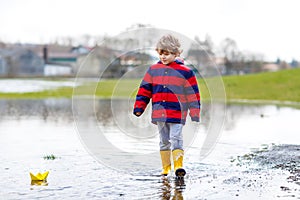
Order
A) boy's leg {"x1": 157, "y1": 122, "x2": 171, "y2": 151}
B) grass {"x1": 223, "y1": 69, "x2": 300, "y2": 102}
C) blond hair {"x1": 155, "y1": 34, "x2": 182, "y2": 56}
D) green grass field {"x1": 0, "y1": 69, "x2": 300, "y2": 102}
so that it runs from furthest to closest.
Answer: grass {"x1": 223, "y1": 69, "x2": 300, "y2": 102} → green grass field {"x1": 0, "y1": 69, "x2": 300, "y2": 102} → boy's leg {"x1": 157, "y1": 122, "x2": 171, "y2": 151} → blond hair {"x1": 155, "y1": 34, "x2": 182, "y2": 56}

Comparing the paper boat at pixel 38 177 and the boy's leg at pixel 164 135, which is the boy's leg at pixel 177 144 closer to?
the boy's leg at pixel 164 135

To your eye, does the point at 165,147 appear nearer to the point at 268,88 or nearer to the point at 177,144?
the point at 177,144

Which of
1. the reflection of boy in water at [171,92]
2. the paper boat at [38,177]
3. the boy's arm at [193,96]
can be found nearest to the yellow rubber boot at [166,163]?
the reflection of boy in water at [171,92]

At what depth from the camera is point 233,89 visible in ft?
139

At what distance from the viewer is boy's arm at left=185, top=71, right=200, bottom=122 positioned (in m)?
7.45

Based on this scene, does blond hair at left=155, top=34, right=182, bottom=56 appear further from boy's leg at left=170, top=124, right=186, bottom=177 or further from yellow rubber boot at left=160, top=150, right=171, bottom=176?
yellow rubber boot at left=160, top=150, right=171, bottom=176

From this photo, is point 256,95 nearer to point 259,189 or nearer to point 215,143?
point 215,143

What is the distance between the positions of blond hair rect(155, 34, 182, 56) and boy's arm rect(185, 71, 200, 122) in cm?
36

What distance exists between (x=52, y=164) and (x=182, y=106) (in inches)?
83.7

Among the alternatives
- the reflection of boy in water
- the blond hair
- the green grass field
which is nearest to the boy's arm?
the reflection of boy in water

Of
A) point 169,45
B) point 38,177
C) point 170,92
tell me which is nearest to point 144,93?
point 170,92

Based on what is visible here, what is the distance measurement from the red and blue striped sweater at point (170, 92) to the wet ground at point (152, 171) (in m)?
0.78

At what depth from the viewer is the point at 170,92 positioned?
24.4ft

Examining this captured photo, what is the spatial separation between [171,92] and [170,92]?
0.04 ft
